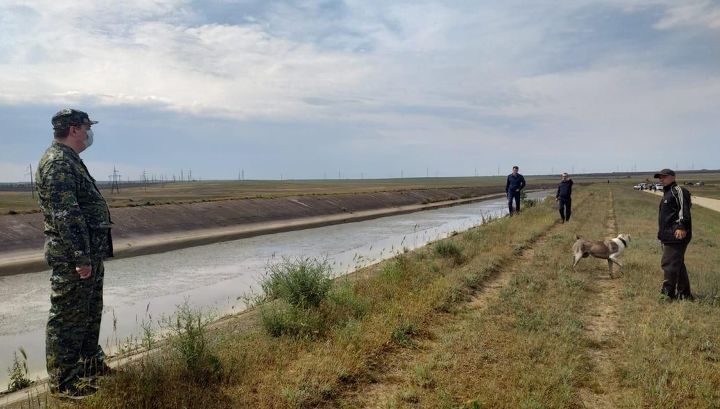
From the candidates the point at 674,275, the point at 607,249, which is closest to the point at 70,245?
the point at 674,275

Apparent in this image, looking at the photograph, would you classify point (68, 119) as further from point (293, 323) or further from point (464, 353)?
point (464, 353)

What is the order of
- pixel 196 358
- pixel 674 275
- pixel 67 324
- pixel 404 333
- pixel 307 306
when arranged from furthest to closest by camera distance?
pixel 674 275
pixel 307 306
pixel 404 333
pixel 196 358
pixel 67 324

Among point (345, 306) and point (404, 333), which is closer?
point (404, 333)

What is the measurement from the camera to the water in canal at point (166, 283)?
8648mm

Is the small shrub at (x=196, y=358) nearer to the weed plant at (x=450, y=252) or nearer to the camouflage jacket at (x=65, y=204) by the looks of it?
the camouflage jacket at (x=65, y=204)

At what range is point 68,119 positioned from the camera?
183 inches

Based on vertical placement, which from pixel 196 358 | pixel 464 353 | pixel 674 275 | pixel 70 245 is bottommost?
pixel 464 353

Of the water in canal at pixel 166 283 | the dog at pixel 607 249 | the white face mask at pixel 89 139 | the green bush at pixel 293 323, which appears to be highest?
the white face mask at pixel 89 139

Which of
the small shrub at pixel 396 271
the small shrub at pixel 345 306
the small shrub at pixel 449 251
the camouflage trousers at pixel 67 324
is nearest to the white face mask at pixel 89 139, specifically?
the camouflage trousers at pixel 67 324

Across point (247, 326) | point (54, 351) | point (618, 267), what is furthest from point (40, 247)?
point (618, 267)

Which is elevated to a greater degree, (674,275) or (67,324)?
(67,324)

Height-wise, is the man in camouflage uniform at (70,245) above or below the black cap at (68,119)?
below

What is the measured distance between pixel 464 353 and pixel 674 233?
4.48 metres

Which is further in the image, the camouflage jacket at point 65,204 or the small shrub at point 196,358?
the small shrub at point 196,358
